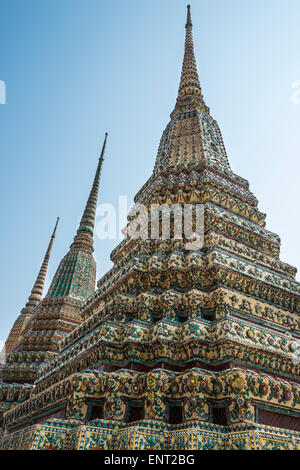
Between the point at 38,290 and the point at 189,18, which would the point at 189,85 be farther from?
the point at 38,290

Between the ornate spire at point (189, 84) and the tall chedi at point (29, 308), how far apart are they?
18243 mm

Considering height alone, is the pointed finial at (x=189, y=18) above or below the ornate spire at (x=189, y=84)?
above

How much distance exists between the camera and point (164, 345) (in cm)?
586

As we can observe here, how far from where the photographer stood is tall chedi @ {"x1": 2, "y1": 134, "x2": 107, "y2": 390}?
1387cm

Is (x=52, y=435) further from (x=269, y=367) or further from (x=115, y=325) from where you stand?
(x=269, y=367)

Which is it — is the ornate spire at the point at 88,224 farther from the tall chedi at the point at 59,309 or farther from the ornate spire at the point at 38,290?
the ornate spire at the point at 38,290

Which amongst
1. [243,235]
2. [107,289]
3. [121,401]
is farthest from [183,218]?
[121,401]

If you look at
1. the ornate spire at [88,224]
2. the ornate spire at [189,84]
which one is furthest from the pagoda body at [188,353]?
the ornate spire at [88,224]

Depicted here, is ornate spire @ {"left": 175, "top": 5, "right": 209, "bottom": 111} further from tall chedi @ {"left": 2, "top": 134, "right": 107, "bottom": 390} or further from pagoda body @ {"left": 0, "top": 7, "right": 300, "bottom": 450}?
tall chedi @ {"left": 2, "top": 134, "right": 107, "bottom": 390}

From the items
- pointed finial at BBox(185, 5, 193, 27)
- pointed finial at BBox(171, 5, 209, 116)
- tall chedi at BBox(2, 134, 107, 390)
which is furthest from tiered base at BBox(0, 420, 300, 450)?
pointed finial at BBox(185, 5, 193, 27)

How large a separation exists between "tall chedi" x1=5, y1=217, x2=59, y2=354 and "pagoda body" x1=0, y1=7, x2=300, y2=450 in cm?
1774

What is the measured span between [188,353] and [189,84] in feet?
43.7

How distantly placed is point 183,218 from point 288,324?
3.39 meters

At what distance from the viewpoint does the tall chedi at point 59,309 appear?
13.9 meters
